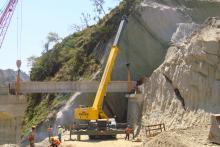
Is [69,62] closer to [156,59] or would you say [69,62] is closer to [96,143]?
[156,59]

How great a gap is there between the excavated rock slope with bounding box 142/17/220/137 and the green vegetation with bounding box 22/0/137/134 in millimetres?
16681

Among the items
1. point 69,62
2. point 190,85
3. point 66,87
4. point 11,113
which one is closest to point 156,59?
point 69,62

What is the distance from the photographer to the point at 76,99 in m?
57.4

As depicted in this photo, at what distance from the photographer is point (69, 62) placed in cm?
6938

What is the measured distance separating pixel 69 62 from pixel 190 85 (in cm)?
2982

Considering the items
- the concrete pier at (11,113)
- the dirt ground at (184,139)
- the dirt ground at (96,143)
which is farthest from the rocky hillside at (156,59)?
the dirt ground at (184,139)

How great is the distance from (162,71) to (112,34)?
20.6 metres

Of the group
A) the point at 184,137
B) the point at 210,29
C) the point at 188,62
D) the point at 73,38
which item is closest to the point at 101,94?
the point at 188,62

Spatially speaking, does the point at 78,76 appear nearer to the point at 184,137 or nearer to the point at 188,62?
the point at 188,62

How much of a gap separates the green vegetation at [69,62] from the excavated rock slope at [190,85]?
54.7 feet

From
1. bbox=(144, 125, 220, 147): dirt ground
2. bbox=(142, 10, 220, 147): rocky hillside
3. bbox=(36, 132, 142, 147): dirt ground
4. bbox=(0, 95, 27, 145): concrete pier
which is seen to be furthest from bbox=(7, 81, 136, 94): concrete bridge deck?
bbox=(144, 125, 220, 147): dirt ground

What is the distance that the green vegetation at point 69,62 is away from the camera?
63.7 meters

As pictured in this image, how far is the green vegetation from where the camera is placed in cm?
6374

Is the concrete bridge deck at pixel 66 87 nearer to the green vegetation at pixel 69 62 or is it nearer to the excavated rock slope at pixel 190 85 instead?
the green vegetation at pixel 69 62
